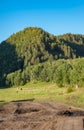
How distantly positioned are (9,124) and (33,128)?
4.41m

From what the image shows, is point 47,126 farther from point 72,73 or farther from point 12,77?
point 12,77

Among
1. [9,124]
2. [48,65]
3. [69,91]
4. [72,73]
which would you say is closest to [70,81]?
[72,73]

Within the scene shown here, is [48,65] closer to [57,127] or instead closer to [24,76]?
[24,76]

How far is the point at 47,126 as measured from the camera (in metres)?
34.5

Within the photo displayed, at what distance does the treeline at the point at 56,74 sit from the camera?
335 ft

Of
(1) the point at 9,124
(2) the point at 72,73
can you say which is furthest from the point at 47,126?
(2) the point at 72,73

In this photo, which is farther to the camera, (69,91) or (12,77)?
(12,77)

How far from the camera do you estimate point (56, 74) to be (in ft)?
369

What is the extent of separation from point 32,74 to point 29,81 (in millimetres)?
3117

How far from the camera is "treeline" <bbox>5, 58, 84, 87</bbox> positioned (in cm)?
10211

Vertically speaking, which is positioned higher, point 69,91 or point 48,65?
point 48,65

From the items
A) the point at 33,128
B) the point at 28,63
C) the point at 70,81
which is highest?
the point at 28,63

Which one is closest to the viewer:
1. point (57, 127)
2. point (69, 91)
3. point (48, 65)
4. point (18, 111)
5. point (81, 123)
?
point (57, 127)

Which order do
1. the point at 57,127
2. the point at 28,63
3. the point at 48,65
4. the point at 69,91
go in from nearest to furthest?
the point at 57,127 < the point at 69,91 < the point at 48,65 < the point at 28,63
